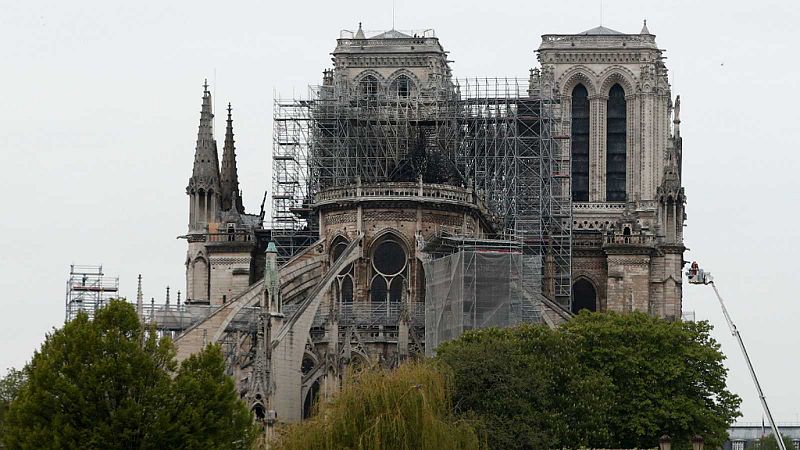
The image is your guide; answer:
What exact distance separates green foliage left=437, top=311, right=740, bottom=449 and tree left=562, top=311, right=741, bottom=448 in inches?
1.4

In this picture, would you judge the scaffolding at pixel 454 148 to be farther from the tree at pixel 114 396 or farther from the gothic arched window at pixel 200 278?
the tree at pixel 114 396

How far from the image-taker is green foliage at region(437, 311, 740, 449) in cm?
8150

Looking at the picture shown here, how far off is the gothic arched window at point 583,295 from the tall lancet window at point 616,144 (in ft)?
24.5

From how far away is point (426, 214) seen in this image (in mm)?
104875

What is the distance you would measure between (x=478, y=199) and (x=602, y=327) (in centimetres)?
1711

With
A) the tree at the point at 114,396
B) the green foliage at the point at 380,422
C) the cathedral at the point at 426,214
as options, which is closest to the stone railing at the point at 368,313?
the cathedral at the point at 426,214

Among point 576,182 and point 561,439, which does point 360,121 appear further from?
point 561,439

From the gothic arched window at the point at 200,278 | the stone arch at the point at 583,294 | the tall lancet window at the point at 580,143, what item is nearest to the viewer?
the gothic arched window at the point at 200,278

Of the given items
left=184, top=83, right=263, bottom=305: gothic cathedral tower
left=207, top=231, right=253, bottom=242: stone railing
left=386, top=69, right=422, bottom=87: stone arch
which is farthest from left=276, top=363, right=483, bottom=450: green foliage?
left=386, top=69, right=422, bottom=87: stone arch

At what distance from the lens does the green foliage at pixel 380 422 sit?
70375 mm

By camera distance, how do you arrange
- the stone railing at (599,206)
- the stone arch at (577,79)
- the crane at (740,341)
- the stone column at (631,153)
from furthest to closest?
the stone arch at (577,79) < the stone column at (631,153) < the stone railing at (599,206) < the crane at (740,341)

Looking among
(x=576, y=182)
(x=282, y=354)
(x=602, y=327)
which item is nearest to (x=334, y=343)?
(x=282, y=354)

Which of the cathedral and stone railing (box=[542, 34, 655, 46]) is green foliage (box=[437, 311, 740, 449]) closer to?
the cathedral

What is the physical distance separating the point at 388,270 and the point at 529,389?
2325 centimetres
